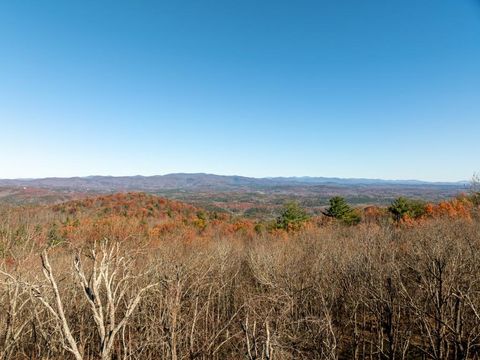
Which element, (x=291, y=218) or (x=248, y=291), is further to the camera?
(x=291, y=218)

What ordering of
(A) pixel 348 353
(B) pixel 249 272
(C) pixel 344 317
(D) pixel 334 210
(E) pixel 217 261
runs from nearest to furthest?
(A) pixel 348 353, (C) pixel 344 317, (E) pixel 217 261, (B) pixel 249 272, (D) pixel 334 210

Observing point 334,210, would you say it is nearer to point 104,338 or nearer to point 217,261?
point 217,261

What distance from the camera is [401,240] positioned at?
22484 millimetres

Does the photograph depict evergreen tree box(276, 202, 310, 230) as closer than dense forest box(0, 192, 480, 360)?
No

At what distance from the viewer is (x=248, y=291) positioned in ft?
45.1

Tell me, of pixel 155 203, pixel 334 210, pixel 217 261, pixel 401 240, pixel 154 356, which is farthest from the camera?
pixel 155 203

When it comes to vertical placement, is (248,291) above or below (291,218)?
above

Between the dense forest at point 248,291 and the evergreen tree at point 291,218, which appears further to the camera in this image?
the evergreen tree at point 291,218

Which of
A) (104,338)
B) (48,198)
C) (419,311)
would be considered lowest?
(48,198)

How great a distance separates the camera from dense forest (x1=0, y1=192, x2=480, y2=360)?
4547mm

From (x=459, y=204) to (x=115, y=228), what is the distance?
42.6 m

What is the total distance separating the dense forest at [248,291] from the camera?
455cm

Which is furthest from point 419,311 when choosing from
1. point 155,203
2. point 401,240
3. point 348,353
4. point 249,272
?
point 155,203

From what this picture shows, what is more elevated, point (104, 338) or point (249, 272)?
point (104, 338)
